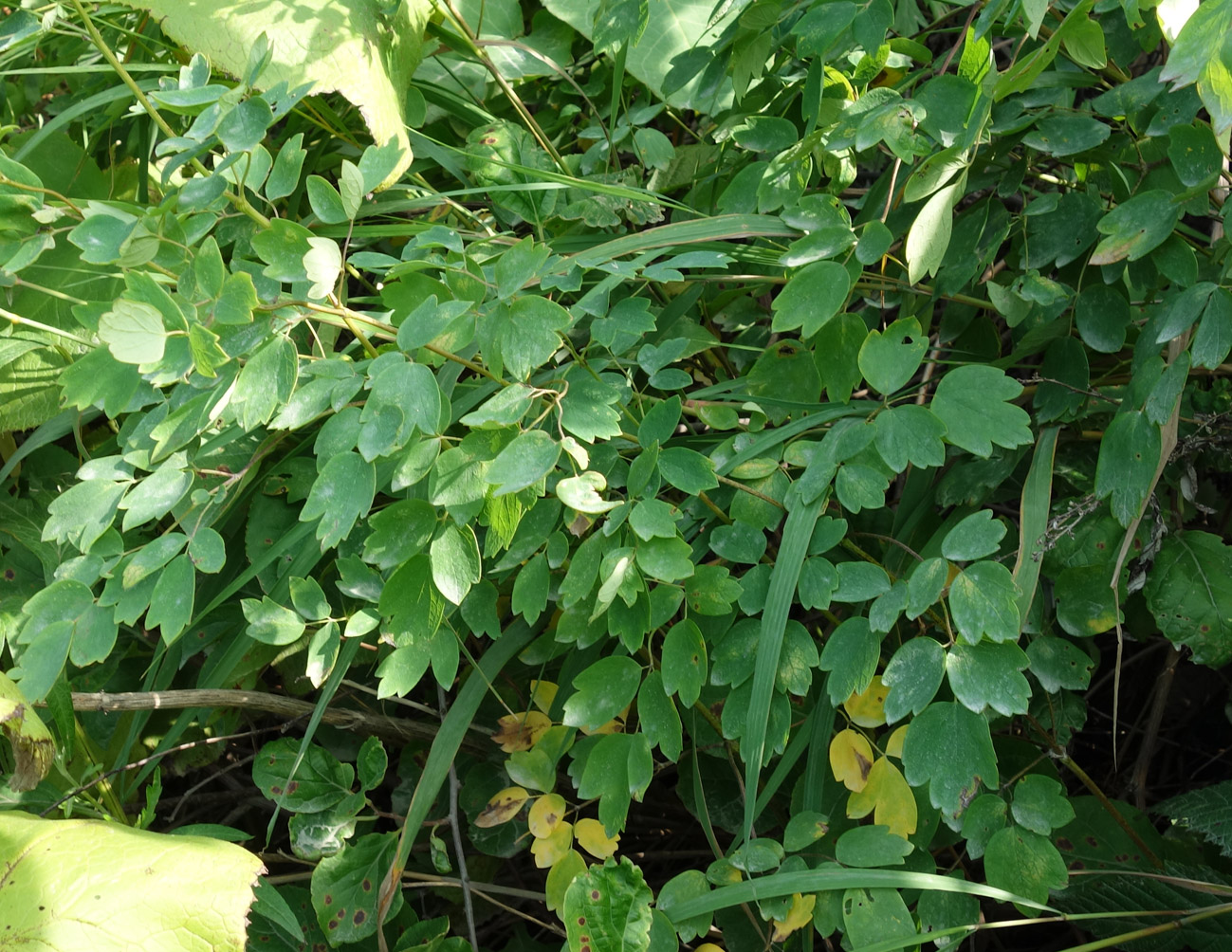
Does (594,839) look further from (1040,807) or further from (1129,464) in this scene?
(1129,464)

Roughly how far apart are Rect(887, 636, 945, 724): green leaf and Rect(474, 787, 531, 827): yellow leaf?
47 cm

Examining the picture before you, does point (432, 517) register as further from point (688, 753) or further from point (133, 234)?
point (688, 753)

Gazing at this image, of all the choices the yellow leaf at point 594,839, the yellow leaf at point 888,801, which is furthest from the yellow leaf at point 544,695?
the yellow leaf at point 888,801

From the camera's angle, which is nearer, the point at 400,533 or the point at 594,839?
the point at 400,533

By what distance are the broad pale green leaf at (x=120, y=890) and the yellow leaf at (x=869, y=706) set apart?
637 mm

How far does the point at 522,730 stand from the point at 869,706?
1.36ft

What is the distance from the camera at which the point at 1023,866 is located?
0.96 metres

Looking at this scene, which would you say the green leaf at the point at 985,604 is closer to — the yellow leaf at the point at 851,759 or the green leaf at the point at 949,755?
the green leaf at the point at 949,755

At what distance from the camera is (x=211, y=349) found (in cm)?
93

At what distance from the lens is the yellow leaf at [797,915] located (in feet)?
3.39

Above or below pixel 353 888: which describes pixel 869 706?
above

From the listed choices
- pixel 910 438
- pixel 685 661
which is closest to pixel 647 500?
pixel 685 661

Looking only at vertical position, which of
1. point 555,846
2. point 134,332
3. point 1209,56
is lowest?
point 555,846

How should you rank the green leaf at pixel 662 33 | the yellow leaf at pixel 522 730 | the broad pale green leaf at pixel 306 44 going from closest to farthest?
the yellow leaf at pixel 522 730 → the broad pale green leaf at pixel 306 44 → the green leaf at pixel 662 33
